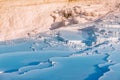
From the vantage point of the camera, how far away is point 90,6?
9.53 m

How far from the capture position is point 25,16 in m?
9.42

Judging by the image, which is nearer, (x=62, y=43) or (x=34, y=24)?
(x=62, y=43)

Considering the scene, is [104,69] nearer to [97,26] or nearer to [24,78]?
[24,78]

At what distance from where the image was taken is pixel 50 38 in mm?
8008

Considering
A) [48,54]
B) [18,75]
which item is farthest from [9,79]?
[48,54]

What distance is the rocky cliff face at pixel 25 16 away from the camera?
914 cm

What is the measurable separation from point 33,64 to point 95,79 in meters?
1.38

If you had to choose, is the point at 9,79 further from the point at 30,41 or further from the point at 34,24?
the point at 34,24

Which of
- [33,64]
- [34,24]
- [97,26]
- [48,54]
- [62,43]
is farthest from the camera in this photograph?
[34,24]

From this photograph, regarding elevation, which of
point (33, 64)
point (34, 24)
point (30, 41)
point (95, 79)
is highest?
point (34, 24)

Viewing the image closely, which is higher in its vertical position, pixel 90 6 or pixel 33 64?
pixel 90 6

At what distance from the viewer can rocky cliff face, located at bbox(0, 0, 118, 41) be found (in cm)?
914

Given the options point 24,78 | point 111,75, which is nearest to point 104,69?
point 111,75

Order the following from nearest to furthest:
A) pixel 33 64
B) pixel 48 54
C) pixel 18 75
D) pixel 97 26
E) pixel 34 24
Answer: pixel 18 75, pixel 33 64, pixel 48 54, pixel 97 26, pixel 34 24
